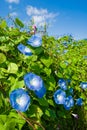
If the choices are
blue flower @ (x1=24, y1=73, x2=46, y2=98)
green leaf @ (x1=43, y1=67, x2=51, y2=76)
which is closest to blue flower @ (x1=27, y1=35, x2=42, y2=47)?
green leaf @ (x1=43, y1=67, x2=51, y2=76)

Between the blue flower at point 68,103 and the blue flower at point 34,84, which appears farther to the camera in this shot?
the blue flower at point 68,103

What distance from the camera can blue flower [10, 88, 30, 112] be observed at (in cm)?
162

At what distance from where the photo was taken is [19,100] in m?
1.64

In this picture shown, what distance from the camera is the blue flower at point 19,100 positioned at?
1.62 metres

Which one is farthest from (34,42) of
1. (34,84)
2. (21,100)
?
(21,100)

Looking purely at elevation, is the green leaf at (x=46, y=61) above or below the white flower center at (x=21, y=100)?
above

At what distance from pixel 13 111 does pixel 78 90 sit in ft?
5.44

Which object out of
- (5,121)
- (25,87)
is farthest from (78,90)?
(5,121)

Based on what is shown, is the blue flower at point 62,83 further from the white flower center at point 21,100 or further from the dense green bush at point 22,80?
the white flower center at point 21,100

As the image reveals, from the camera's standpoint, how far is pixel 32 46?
7.40 ft

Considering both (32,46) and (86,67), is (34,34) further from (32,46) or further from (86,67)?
(86,67)

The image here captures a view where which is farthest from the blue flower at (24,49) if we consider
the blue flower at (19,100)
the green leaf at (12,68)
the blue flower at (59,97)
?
the blue flower at (19,100)

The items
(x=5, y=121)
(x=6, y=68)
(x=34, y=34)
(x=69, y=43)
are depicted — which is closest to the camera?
(x=5, y=121)

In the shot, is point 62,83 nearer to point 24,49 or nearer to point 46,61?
point 46,61
